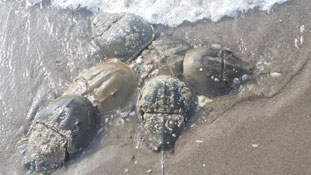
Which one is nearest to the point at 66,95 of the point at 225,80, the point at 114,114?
the point at 114,114

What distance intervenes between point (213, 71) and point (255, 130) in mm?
770

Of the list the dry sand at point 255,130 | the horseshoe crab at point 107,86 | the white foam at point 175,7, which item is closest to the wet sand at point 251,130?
the dry sand at point 255,130

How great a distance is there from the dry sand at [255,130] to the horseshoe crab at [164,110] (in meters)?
0.13

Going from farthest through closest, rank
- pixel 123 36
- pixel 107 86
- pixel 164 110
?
pixel 123 36, pixel 107 86, pixel 164 110

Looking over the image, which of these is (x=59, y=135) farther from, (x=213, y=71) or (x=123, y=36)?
(x=213, y=71)

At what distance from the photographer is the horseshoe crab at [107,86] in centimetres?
364

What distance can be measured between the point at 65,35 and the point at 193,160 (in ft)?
8.25

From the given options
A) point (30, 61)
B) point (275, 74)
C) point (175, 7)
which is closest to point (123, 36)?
point (175, 7)

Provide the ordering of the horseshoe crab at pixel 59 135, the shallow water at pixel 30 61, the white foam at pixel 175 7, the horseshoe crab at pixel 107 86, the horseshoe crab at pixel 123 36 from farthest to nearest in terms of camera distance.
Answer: the white foam at pixel 175 7, the horseshoe crab at pixel 123 36, the shallow water at pixel 30 61, the horseshoe crab at pixel 107 86, the horseshoe crab at pixel 59 135

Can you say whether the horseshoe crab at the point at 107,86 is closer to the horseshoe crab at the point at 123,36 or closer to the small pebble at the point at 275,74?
the horseshoe crab at the point at 123,36

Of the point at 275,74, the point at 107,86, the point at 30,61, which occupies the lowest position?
the point at 30,61

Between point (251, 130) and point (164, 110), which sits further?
point (164, 110)

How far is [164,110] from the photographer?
137 inches

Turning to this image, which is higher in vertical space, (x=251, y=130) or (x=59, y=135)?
(x=251, y=130)
